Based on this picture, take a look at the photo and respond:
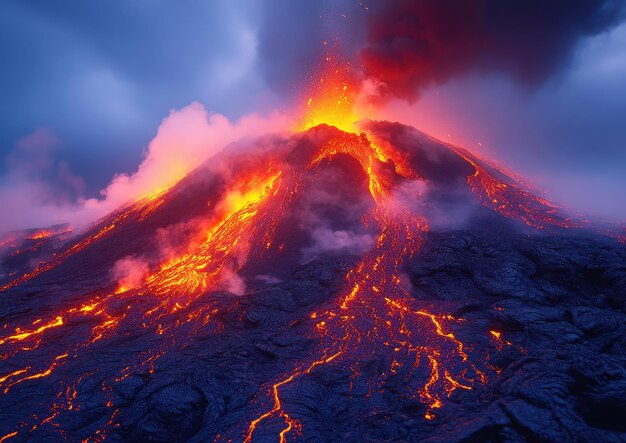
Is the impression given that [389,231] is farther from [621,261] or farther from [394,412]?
[394,412]

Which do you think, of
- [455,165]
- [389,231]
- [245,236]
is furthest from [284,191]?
[455,165]

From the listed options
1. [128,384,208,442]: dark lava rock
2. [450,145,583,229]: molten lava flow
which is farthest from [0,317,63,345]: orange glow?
[450,145,583,229]: molten lava flow

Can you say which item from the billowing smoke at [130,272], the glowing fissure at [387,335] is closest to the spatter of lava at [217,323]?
the glowing fissure at [387,335]

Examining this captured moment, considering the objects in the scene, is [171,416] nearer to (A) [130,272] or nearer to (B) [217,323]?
(B) [217,323]

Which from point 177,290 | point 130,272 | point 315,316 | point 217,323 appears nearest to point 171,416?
point 217,323

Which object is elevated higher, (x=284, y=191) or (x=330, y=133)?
(x=330, y=133)

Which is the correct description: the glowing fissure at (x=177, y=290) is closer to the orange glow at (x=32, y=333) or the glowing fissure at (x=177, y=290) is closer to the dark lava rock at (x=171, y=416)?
the orange glow at (x=32, y=333)

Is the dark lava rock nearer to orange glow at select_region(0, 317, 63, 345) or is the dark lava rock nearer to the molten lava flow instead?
orange glow at select_region(0, 317, 63, 345)
